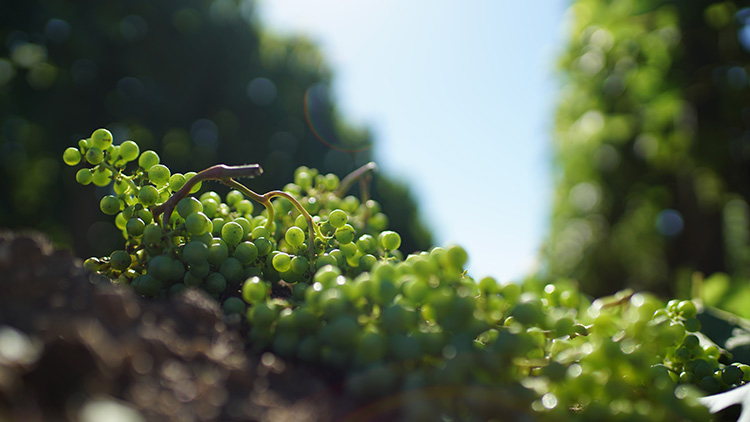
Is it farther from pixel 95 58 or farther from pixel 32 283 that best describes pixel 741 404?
pixel 95 58

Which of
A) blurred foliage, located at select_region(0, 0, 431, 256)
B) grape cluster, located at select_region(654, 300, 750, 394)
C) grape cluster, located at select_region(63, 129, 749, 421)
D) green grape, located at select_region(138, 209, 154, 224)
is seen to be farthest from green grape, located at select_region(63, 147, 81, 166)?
blurred foliage, located at select_region(0, 0, 431, 256)

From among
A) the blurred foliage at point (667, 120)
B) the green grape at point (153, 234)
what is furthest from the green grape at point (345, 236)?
the blurred foliage at point (667, 120)

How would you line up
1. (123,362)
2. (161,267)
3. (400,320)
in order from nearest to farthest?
(123,362) → (400,320) → (161,267)

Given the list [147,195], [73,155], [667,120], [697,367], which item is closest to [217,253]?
[147,195]

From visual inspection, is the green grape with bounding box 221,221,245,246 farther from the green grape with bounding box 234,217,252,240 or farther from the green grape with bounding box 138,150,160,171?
the green grape with bounding box 138,150,160,171

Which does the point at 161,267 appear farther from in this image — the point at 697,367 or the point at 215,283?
the point at 697,367

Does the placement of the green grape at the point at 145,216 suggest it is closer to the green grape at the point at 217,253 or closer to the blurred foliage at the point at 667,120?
the green grape at the point at 217,253

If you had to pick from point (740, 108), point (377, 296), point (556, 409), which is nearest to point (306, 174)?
point (377, 296)
